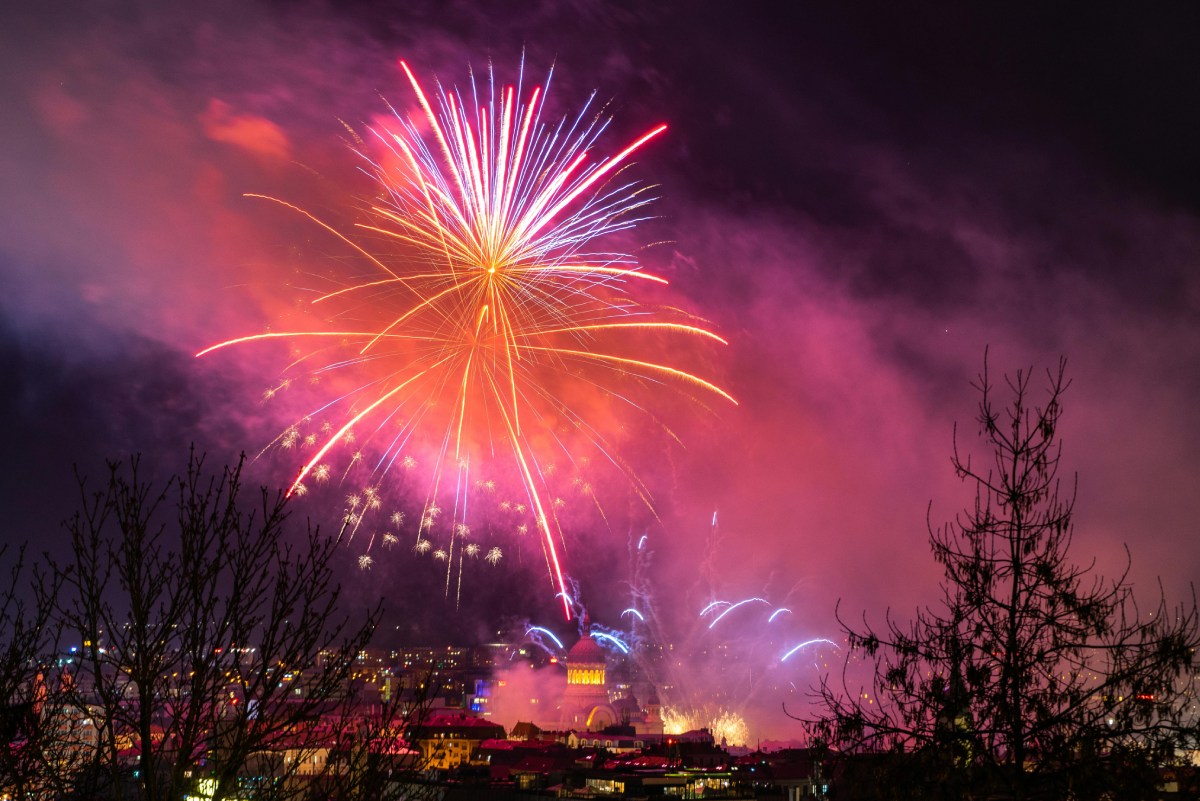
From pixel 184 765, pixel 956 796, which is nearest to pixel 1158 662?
pixel 956 796

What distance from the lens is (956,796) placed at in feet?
35.3

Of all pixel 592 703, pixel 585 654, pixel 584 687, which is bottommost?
pixel 592 703

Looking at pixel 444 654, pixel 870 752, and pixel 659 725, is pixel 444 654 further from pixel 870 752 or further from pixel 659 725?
pixel 870 752

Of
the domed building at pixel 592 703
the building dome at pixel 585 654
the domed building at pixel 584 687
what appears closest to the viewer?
the domed building at pixel 592 703

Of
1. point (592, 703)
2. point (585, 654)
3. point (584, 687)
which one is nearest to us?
point (592, 703)

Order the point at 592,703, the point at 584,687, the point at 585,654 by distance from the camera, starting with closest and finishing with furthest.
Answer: the point at 592,703 → the point at 584,687 → the point at 585,654

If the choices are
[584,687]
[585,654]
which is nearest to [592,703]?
[584,687]

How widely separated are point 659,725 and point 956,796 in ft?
335

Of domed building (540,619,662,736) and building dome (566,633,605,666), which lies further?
building dome (566,633,605,666)

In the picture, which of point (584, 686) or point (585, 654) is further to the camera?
point (585, 654)

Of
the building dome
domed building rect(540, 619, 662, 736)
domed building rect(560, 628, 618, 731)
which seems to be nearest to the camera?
domed building rect(540, 619, 662, 736)

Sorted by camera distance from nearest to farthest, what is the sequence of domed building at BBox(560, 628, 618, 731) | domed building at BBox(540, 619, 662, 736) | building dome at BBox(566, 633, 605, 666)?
domed building at BBox(540, 619, 662, 736), domed building at BBox(560, 628, 618, 731), building dome at BBox(566, 633, 605, 666)

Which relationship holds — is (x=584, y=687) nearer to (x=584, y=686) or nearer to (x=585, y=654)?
(x=584, y=686)

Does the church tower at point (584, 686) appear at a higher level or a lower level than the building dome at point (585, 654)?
lower
